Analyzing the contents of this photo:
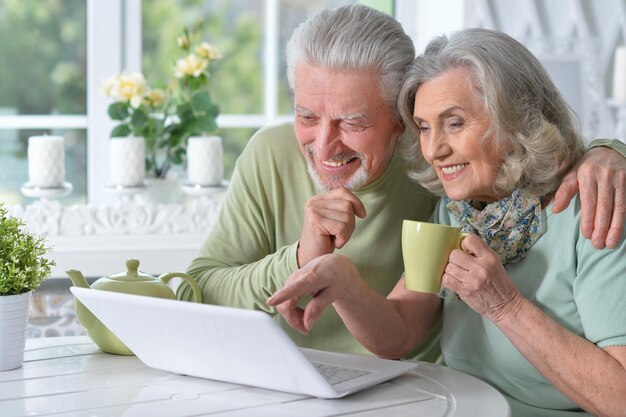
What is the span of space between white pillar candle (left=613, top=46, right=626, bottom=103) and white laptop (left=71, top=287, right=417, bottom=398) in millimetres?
2680

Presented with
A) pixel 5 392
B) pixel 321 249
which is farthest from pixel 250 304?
Answer: pixel 5 392

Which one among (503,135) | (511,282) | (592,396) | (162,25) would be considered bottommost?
(592,396)

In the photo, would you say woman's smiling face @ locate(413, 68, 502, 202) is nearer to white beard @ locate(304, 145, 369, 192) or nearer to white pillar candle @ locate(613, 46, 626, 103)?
white beard @ locate(304, 145, 369, 192)

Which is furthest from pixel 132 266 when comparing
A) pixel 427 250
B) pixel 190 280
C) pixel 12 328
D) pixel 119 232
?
pixel 119 232

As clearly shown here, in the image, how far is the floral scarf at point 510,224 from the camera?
170 cm

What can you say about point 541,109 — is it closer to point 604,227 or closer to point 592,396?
point 604,227

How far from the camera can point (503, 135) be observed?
5.46 feet

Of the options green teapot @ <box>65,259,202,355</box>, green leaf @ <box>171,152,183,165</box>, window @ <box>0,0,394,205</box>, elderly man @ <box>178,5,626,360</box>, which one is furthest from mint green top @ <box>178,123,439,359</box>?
window @ <box>0,0,394,205</box>

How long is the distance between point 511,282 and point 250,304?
509 millimetres

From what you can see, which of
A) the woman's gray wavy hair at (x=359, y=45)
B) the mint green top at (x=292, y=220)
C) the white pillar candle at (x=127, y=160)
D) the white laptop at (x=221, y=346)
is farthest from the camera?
the white pillar candle at (x=127, y=160)

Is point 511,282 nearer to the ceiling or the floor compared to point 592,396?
nearer to the ceiling

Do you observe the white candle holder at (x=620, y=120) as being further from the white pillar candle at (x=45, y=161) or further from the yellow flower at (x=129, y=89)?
the white pillar candle at (x=45, y=161)

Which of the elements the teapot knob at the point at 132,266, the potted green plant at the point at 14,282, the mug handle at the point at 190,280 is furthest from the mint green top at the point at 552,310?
the potted green plant at the point at 14,282

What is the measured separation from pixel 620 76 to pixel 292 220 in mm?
2381
